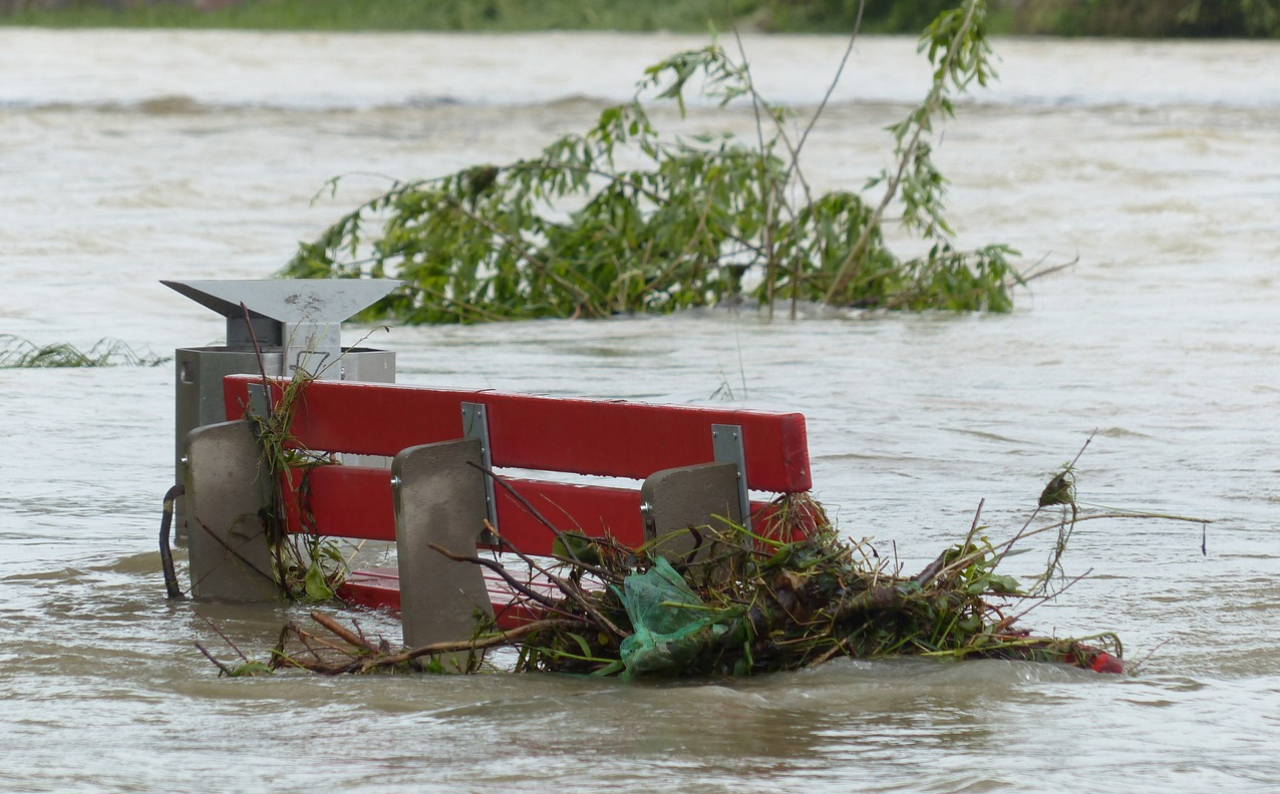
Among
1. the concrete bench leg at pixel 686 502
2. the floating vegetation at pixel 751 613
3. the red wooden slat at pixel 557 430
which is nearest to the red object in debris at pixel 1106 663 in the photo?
the floating vegetation at pixel 751 613

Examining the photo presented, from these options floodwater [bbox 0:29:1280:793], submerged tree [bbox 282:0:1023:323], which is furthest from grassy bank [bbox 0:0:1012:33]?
submerged tree [bbox 282:0:1023:323]

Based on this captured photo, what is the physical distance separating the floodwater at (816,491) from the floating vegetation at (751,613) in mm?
77

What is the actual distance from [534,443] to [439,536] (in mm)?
340

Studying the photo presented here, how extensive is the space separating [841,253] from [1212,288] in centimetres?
393

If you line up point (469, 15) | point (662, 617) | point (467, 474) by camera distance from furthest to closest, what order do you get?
point (469, 15), point (467, 474), point (662, 617)

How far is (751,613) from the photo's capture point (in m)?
4.07

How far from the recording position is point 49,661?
4.56 meters

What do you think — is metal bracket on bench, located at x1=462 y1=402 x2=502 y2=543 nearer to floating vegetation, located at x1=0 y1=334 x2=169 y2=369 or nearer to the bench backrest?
the bench backrest

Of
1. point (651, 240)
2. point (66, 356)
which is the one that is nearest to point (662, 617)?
point (66, 356)

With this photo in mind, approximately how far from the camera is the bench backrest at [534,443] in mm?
4156

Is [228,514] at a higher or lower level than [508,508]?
lower

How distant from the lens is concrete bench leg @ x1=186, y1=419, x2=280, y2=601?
5.10 m

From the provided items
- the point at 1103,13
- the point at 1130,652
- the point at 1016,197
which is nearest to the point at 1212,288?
the point at 1016,197

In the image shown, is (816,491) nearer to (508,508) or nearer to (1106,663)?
(508,508)
